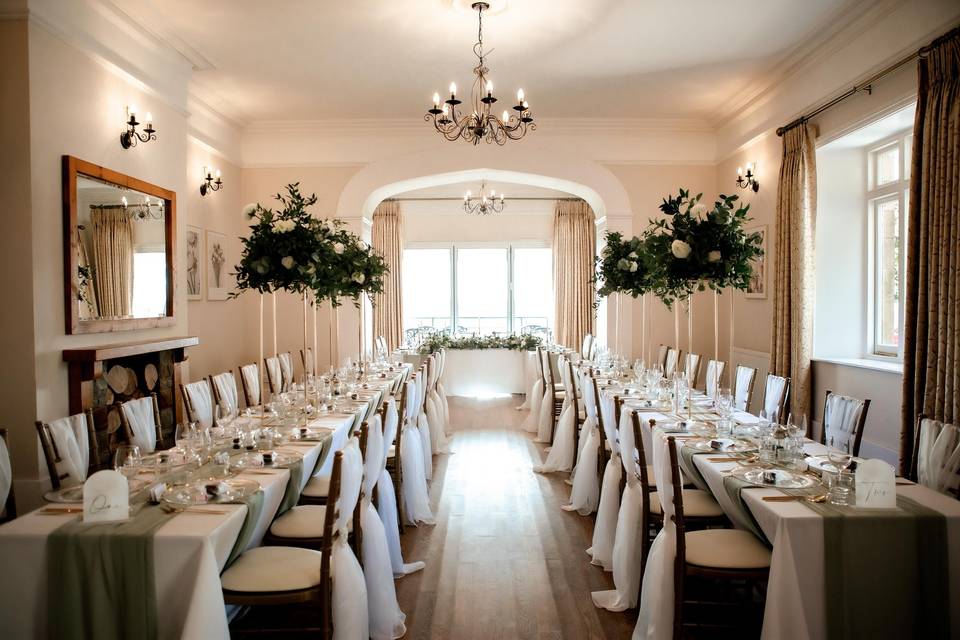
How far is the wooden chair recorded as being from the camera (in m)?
2.54

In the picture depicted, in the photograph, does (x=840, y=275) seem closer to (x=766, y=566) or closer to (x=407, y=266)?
(x=766, y=566)

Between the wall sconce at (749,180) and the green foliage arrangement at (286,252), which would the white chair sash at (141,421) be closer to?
the green foliage arrangement at (286,252)

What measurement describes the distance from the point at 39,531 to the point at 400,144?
7.10m

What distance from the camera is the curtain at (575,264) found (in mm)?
12922

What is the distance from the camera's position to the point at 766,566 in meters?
2.73

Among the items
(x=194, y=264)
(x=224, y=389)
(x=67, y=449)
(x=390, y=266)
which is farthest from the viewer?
(x=390, y=266)

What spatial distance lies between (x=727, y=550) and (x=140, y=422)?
10.8ft

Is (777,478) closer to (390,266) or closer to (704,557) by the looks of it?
(704,557)

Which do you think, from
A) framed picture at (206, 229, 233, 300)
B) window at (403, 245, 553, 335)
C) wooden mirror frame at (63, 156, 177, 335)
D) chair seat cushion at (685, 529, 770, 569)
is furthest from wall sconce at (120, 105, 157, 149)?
window at (403, 245, 553, 335)

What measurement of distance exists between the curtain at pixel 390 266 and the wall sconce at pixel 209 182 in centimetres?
544

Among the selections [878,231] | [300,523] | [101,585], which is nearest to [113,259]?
[300,523]

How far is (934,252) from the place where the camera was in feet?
14.4

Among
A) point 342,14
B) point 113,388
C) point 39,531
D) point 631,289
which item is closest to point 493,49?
point 342,14

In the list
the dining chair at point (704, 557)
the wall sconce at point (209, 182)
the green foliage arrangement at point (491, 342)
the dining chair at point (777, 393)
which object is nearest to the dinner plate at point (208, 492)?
the dining chair at point (704, 557)
